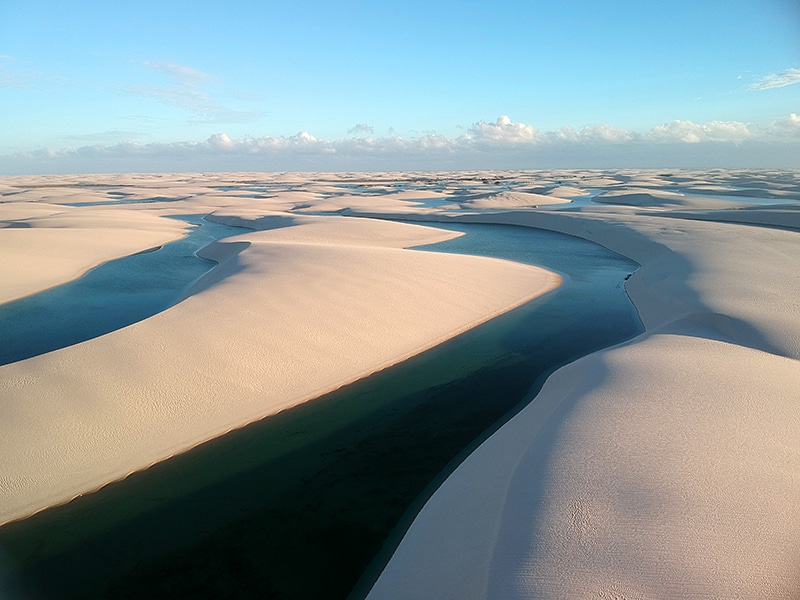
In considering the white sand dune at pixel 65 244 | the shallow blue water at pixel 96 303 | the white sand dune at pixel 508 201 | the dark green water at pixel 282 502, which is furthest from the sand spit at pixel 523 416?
the white sand dune at pixel 508 201

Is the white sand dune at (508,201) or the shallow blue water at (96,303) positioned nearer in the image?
the shallow blue water at (96,303)

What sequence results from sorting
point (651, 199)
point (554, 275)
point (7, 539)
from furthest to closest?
1. point (651, 199)
2. point (554, 275)
3. point (7, 539)

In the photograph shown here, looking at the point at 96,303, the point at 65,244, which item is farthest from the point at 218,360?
the point at 65,244

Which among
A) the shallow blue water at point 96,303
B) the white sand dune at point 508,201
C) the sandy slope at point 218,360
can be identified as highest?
the sandy slope at point 218,360

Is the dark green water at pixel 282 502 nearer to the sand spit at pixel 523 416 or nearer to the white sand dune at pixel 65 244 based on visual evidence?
the sand spit at pixel 523 416

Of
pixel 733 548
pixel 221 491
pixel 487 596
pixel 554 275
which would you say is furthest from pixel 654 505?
pixel 554 275

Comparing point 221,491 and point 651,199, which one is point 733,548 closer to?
point 221,491

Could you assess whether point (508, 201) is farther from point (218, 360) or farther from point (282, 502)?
point (282, 502)
